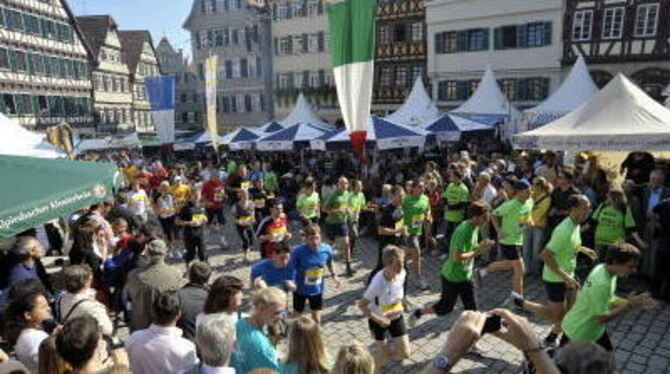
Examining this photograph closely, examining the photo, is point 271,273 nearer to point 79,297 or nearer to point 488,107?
point 79,297

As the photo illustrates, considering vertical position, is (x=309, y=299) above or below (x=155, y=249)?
below

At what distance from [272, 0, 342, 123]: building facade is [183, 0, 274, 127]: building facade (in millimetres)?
1216

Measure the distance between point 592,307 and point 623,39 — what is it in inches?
981

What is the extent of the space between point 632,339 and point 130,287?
20.2 ft

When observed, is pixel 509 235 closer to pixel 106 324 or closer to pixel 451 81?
pixel 106 324

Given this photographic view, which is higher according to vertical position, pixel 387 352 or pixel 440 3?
pixel 440 3

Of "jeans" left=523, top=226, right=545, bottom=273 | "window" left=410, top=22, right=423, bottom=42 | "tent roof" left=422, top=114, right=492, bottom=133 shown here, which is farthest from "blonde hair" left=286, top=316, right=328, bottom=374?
"window" left=410, top=22, right=423, bottom=42

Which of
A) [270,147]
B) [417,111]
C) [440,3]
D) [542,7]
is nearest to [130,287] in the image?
[270,147]

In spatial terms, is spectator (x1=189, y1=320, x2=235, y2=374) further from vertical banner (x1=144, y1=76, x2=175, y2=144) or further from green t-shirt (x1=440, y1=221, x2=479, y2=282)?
vertical banner (x1=144, y1=76, x2=175, y2=144)

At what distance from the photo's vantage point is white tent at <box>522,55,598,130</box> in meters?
17.6

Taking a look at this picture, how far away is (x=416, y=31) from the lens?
33.3 m

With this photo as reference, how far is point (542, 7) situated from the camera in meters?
27.2

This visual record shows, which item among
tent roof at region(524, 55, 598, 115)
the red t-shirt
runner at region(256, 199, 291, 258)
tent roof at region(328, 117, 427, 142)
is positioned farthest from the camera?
tent roof at region(524, 55, 598, 115)

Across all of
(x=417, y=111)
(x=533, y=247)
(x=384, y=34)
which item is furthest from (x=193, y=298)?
(x=384, y=34)
